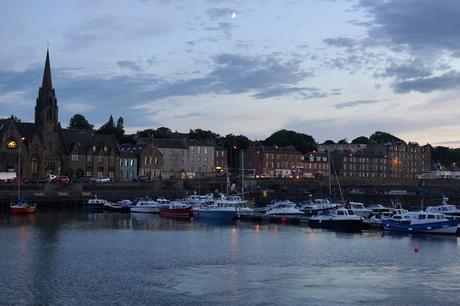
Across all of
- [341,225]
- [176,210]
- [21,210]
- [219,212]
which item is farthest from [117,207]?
[341,225]

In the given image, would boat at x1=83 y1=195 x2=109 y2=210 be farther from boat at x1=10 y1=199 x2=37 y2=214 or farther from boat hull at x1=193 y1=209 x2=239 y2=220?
boat hull at x1=193 y1=209 x2=239 y2=220

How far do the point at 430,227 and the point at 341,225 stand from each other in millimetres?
10564

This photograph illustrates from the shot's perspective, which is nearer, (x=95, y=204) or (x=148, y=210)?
(x=148, y=210)

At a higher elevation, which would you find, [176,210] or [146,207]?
[146,207]

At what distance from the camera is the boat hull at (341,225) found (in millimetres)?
74500

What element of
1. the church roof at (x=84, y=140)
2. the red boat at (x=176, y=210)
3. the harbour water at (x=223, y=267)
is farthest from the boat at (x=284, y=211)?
the church roof at (x=84, y=140)

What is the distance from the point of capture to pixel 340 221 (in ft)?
249

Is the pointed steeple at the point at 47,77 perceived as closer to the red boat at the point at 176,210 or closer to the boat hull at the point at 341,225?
the red boat at the point at 176,210

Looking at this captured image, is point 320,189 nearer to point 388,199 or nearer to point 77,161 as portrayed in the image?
point 388,199

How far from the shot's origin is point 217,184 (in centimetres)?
13900

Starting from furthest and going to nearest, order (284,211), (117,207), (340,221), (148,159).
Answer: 1. (148,159)
2. (117,207)
3. (284,211)
4. (340,221)

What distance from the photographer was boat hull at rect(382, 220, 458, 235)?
6741 centimetres

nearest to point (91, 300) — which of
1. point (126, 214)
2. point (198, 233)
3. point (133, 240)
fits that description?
point (133, 240)

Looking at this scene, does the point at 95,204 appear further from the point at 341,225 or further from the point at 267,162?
the point at 267,162
